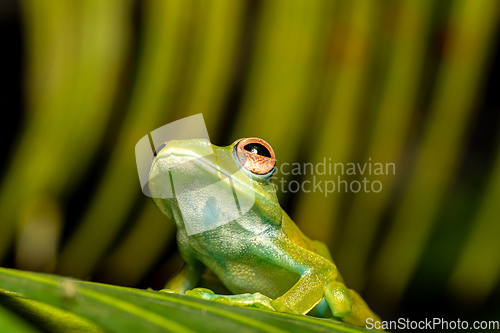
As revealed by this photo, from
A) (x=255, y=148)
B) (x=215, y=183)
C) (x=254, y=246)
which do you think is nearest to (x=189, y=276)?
(x=254, y=246)

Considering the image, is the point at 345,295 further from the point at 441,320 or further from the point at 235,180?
the point at 441,320

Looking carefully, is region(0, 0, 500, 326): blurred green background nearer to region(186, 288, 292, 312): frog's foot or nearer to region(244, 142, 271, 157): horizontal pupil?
region(244, 142, 271, 157): horizontal pupil

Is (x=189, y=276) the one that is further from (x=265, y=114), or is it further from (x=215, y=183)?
(x=265, y=114)

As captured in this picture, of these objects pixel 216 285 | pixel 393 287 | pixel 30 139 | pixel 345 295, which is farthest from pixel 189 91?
pixel 393 287

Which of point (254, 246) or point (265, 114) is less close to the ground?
point (265, 114)

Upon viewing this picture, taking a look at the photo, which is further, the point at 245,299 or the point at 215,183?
the point at 215,183

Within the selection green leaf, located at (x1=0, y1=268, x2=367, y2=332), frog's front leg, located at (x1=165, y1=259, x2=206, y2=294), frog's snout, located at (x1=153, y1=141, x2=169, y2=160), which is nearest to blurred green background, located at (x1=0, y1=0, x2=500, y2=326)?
frog's front leg, located at (x1=165, y1=259, x2=206, y2=294)

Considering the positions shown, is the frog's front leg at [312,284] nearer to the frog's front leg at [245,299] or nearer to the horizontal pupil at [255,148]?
the frog's front leg at [245,299]
